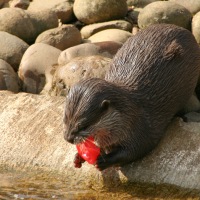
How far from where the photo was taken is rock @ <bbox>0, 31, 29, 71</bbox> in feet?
26.2

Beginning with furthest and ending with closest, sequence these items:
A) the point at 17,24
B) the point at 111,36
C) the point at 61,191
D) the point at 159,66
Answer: the point at 17,24
the point at 111,36
the point at 159,66
the point at 61,191

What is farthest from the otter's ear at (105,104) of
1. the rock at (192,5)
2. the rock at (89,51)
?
the rock at (192,5)

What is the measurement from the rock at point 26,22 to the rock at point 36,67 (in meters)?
1.08

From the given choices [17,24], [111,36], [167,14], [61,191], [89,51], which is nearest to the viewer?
[61,191]

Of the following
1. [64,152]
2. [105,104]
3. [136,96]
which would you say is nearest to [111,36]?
[64,152]

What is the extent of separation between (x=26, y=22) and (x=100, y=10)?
0.91 meters

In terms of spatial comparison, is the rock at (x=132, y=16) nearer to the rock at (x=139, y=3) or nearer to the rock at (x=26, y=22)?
the rock at (x=139, y=3)

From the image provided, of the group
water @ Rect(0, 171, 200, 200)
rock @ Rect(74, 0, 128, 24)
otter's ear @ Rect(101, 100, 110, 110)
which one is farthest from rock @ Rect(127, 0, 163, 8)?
otter's ear @ Rect(101, 100, 110, 110)

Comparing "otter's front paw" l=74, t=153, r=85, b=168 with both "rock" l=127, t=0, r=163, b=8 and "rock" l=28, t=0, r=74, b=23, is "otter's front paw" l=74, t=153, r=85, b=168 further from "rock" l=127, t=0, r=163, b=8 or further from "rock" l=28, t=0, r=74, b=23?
"rock" l=127, t=0, r=163, b=8

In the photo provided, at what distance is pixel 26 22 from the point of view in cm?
870

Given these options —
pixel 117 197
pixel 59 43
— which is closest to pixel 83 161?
pixel 117 197

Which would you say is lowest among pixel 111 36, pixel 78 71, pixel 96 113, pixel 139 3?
pixel 139 3

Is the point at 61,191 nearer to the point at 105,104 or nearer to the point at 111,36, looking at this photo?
the point at 105,104

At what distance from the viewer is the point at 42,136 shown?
19.5 feet
